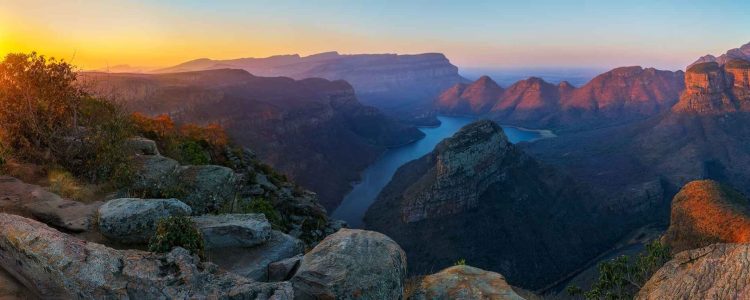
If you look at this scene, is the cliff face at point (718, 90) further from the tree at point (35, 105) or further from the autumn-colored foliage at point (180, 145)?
the tree at point (35, 105)

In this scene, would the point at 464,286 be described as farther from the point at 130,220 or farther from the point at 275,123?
the point at 275,123

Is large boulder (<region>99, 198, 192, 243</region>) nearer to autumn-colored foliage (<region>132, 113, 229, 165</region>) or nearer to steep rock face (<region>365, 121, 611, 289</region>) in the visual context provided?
autumn-colored foliage (<region>132, 113, 229, 165</region>)

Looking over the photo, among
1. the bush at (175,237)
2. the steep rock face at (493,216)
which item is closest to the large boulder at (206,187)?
the bush at (175,237)

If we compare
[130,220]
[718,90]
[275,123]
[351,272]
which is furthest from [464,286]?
[718,90]

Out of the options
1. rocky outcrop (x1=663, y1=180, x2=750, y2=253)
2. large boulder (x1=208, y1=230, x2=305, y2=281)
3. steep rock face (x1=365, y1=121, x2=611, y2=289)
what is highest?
large boulder (x1=208, y1=230, x2=305, y2=281)

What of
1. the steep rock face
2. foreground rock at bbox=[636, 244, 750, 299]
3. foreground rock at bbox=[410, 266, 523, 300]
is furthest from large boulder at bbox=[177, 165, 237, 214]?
the steep rock face

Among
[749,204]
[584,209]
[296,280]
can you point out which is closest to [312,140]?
[584,209]
